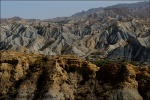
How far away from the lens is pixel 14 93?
207ft

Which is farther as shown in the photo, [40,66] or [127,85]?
[40,66]

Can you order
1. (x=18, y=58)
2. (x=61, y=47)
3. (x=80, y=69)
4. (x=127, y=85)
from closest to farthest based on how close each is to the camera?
1. (x=127, y=85)
2. (x=80, y=69)
3. (x=18, y=58)
4. (x=61, y=47)

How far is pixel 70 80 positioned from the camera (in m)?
62.5

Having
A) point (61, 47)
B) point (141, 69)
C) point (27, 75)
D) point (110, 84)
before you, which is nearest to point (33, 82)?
point (27, 75)

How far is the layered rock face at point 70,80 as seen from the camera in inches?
2312

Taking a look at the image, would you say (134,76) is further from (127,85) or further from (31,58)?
(31,58)

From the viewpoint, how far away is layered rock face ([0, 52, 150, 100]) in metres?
58.7

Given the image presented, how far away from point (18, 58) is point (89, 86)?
525 inches

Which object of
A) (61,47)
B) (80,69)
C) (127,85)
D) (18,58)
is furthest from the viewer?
(61,47)

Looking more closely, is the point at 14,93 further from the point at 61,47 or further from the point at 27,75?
the point at 61,47

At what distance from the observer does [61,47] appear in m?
198

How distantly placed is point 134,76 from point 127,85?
1.90 meters

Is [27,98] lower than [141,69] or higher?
lower

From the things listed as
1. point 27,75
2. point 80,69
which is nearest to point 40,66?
point 27,75
